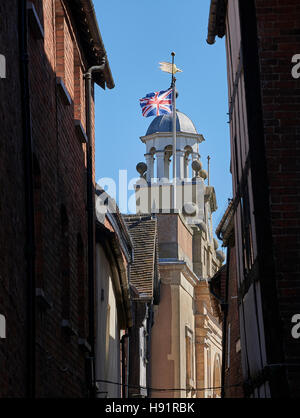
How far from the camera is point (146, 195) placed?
52688 millimetres

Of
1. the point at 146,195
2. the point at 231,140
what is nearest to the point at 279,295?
the point at 231,140

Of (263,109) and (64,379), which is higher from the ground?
(263,109)

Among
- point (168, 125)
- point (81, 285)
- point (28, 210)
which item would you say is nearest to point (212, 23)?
point (81, 285)

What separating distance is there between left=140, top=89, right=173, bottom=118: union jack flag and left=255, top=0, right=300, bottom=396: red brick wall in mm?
31697

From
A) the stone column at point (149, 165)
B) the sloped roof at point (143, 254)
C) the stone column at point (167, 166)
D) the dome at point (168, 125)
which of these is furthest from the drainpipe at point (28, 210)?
the dome at point (168, 125)

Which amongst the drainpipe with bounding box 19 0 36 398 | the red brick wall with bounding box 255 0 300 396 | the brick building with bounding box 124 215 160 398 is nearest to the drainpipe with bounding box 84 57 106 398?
the red brick wall with bounding box 255 0 300 396

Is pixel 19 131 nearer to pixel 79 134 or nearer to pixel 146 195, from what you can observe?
pixel 79 134

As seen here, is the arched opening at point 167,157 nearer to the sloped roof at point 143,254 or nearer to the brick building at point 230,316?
the sloped roof at point 143,254

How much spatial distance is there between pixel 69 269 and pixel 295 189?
3.76 m

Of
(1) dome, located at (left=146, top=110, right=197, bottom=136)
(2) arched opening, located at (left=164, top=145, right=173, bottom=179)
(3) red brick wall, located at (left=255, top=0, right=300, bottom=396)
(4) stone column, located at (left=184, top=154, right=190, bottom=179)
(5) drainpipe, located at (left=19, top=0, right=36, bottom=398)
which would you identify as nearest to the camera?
(5) drainpipe, located at (left=19, top=0, right=36, bottom=398)

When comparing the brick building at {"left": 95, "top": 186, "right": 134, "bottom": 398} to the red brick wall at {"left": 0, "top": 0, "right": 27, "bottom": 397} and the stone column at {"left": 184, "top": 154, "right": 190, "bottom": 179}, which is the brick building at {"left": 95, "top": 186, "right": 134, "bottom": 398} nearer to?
the red brick wall at {"left": 0, "top": 0, "right": 27, "bottom": 397}

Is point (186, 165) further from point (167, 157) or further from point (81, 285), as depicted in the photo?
point (81, 285)

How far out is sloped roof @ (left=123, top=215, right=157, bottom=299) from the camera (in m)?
28.1
